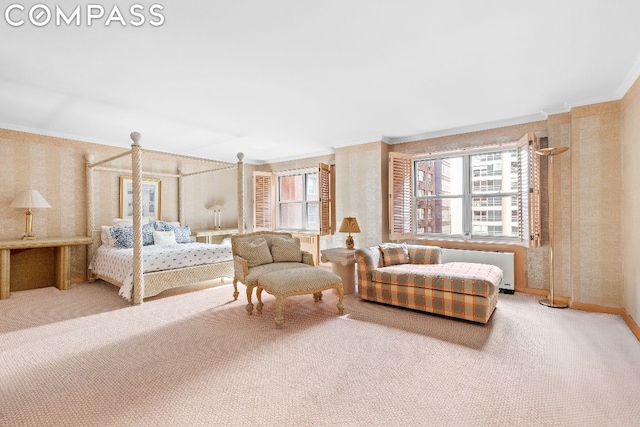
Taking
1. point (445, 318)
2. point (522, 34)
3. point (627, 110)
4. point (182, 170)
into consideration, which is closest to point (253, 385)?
point (445, 318)

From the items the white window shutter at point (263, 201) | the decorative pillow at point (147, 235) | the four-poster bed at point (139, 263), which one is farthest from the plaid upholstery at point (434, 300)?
the white window shutter at point (263, 201)

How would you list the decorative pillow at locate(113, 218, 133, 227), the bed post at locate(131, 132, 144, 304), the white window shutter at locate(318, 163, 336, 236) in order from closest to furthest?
the bed post at locate(131, 132, 144, 304) → the decorative pillow at locate(113, 218, 133, 227) → the white window shutter at locate(318, 163, 336, 236)

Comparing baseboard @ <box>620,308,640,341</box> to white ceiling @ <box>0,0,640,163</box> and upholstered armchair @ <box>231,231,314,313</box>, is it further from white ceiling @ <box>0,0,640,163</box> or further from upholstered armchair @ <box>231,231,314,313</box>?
upholstered armchair @ <box>231,231,314,313</box>

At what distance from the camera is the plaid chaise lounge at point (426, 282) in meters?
3.36

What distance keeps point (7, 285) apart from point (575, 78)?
7478mm

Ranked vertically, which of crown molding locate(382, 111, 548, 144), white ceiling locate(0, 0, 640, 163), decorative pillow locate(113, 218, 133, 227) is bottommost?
decorative pillow locate(113, 218, 133, 227)

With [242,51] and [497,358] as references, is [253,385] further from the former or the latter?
[242,51]

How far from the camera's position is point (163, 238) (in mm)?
5586

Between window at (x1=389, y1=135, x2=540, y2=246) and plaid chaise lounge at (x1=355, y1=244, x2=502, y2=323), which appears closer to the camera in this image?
plaid chaise lounge at (x1=355, y1=244, x2=502, y2=323)

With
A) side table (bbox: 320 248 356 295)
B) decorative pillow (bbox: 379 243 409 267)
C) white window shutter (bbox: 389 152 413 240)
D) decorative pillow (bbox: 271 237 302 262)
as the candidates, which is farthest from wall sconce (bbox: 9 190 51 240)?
white window shutter (bbox: 389 152 413 240)

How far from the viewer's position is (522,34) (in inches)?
95.7

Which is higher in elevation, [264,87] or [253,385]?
[264,87]

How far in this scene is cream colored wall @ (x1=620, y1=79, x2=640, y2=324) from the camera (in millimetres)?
3111

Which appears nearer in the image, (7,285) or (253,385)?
(253,385)
